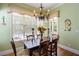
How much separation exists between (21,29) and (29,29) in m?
0.18

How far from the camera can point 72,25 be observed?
2.31 meters

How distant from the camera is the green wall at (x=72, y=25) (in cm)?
225

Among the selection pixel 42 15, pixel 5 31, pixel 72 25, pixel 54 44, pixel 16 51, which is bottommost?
pixel 16 51

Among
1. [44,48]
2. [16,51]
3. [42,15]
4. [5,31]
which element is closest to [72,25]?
[42,15]

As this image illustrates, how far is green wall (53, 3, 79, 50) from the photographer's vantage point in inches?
88.7

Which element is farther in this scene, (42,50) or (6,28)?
(42,50)

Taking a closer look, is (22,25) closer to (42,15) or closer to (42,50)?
(42,15)

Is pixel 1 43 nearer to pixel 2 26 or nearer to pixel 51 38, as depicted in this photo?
pixel 2 26

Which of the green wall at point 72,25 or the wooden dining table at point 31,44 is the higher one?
the green wall at point 72,25

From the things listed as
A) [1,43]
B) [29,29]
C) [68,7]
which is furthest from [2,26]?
[68,7]

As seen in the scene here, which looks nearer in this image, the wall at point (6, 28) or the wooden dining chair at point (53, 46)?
the wall at point (6, 28)

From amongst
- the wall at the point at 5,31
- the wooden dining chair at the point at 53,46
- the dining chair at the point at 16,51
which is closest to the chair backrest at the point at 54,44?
the wooden dining chair at the point at 53,46

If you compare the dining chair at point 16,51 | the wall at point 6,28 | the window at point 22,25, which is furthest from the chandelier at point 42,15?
the dining chair at point 16,51

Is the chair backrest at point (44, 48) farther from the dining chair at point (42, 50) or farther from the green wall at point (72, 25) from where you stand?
the green wall at point (72, 25)
